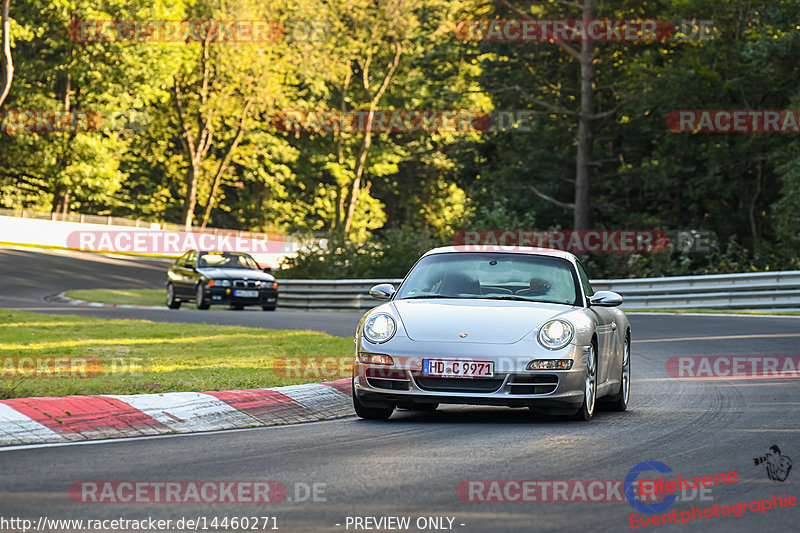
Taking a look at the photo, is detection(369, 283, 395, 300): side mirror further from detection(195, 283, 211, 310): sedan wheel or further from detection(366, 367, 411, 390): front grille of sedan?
detection(195, 283, 211, 310): sedan wheel

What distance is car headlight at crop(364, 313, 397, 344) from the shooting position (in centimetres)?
958

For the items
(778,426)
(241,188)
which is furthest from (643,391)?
(241,188)

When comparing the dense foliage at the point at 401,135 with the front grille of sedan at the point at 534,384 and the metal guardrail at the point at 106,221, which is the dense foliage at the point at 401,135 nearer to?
the metal guardrail at the point at 106,221

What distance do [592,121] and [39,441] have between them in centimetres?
3014

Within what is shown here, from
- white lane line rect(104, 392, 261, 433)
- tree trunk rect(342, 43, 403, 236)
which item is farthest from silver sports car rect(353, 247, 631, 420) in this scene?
tree trunk rect(342, 43, 403, 236)

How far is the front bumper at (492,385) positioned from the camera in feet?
30.4

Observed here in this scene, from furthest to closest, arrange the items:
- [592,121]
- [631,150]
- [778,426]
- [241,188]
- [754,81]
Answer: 1. [241,188]
2. [631,150]
3. [592,121]
4. [754,81]
5. [778,426]

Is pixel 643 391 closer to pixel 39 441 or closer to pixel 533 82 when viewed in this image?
pixel 39 441

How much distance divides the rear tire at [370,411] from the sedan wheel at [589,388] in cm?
152

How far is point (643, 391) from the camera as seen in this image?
12703 mm

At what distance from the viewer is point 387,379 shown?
9.48 metres
